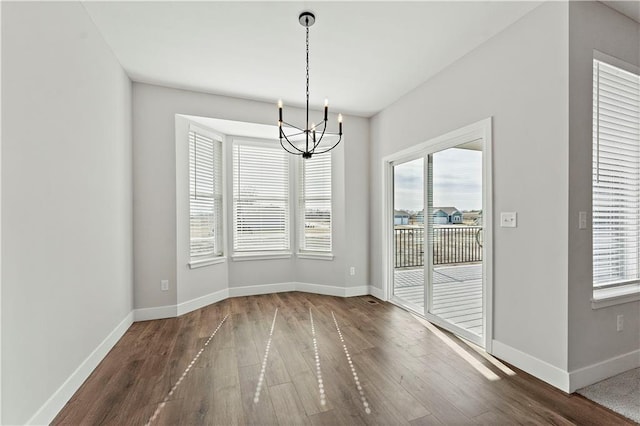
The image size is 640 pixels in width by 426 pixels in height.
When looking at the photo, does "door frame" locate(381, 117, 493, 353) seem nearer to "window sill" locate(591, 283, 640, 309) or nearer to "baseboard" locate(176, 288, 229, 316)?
"window sill" locate(591, 283, 640, 309)

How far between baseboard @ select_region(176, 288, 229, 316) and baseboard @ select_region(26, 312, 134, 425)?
740 millimetres

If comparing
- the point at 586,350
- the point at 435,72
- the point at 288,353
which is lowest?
the point at 288,353

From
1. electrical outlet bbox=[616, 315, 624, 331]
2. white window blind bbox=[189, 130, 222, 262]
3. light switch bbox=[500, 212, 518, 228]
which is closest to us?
electrical outlet bbox=[616, 315, 624, 331]

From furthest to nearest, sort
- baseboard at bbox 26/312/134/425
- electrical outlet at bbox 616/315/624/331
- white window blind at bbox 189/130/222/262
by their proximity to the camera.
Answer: white window blind at bbox 189/130/222/262 < electrical outlet at bbox 616/315/624/331 < baseboard at bbox 26/312/134/425

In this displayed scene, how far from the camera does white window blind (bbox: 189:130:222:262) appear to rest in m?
3.99

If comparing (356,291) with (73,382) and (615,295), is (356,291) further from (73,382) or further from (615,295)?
(73,382)

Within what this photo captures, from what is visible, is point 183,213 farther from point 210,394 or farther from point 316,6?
point 316,6

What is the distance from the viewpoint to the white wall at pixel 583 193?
81.4 inches

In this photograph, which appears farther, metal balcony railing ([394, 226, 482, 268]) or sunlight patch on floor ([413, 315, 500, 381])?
metal balcony railing ([394, 226, 482, 268])

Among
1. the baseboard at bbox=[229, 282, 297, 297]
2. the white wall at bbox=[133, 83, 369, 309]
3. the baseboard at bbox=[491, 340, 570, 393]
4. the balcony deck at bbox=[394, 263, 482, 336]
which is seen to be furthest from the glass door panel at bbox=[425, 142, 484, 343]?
the baseboard at bbox=[229, 282, 297, 297]

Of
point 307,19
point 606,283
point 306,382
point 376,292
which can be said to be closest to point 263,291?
point 376,292

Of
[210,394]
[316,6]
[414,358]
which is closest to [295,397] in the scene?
[210,394]

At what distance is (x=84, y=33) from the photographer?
2.31 metres

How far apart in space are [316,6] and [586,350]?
327cm
